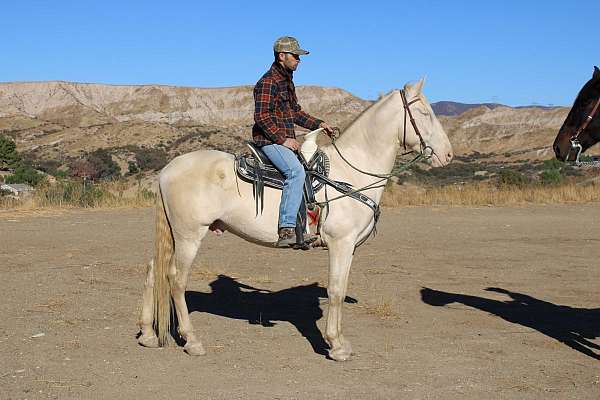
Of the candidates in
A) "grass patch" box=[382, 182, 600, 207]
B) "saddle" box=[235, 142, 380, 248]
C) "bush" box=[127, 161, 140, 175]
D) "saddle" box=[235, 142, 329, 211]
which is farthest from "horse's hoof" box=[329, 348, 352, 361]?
"bush" box=[127, 161, 140, 175]

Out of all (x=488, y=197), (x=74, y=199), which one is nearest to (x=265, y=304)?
(x=74, y=199)

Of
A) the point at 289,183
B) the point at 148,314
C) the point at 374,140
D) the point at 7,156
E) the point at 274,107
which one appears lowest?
the point at 7,156

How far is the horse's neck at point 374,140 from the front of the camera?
7566 millimetres

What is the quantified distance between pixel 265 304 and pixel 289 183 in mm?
3259

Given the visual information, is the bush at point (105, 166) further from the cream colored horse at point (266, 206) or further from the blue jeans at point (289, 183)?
the blue jeans at point (289, 183)

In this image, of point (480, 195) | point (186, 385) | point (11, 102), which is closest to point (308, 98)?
point (11, 102)

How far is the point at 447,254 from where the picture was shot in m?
14.6

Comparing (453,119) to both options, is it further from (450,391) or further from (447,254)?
(450,391)

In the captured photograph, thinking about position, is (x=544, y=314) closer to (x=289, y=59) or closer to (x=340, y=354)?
(x=340, y=354)

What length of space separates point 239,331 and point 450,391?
2.94 m

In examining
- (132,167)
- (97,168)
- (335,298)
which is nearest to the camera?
(335,298)

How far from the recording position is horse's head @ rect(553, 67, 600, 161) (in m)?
7.05

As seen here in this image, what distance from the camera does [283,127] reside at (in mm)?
7477

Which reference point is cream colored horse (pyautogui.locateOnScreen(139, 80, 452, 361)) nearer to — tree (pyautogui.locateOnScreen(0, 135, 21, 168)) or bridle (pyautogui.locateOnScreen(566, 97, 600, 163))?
bridle (pyautogui.locateOnScreen(566, 97, 600, 163))
